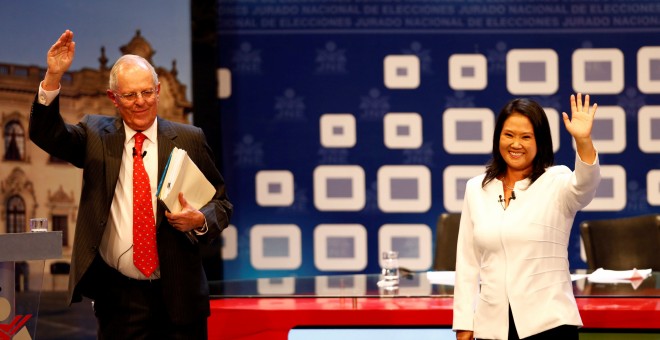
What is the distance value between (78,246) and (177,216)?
32 centimetres

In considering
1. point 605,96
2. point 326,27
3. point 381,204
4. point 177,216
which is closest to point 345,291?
point 177,216

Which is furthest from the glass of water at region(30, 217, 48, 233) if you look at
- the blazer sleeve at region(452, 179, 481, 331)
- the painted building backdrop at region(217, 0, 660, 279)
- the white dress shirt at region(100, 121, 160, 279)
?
the painted building backdrop at region(217, 0, 660, 279)

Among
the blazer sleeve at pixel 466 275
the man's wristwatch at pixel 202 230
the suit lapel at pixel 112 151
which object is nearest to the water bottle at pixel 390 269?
the blazer sleeve at pixel 466 275

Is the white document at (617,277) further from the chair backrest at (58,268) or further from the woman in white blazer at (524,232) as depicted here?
the chair backrest at (58,268)

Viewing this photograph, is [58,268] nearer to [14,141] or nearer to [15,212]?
[15,212]

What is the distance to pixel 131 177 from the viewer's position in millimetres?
2422

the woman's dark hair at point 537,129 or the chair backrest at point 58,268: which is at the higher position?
the woman's dark hair at point 537,129

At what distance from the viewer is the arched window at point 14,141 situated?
5441mm

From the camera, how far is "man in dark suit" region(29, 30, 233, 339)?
7.60 ft

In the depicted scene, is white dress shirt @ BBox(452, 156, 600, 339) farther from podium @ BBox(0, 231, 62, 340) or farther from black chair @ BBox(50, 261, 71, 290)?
black chair @ BBox(50, 261, 71, 290)

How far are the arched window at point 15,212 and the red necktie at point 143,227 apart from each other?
339 cm

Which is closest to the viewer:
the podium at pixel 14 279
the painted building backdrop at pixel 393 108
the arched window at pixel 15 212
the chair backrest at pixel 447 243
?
the podium at pixel 14 279

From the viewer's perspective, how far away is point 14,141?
546cm

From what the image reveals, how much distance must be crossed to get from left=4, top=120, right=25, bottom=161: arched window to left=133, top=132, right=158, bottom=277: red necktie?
3426 mm
